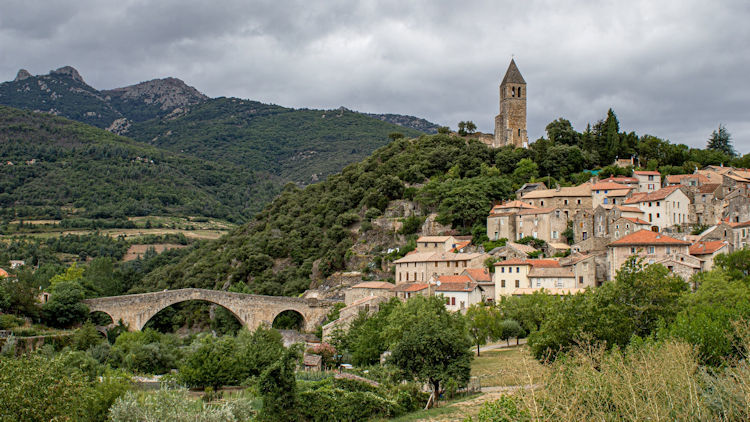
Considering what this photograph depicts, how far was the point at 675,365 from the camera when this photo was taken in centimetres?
1731

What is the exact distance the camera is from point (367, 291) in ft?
163

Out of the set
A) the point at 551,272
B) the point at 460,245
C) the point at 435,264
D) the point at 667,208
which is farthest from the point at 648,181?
the point at 435,264

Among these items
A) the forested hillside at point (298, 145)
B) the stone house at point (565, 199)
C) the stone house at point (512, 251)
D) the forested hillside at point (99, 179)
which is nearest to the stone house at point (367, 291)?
the stone house at point (512, 251)

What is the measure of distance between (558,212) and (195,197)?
277 ft

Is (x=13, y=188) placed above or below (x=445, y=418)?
above

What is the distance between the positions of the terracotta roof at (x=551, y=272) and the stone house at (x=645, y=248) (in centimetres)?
282

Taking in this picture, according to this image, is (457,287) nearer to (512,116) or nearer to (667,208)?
(667,208)

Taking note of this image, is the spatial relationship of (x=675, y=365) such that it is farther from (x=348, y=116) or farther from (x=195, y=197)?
(x=348, y=116)

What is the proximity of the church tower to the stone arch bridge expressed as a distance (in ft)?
109

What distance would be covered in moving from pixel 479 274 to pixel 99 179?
8526 centimetres

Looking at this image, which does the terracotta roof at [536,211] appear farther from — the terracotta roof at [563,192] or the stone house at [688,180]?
the stone house at [688,180]

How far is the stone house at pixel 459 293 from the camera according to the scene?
44.4 metres

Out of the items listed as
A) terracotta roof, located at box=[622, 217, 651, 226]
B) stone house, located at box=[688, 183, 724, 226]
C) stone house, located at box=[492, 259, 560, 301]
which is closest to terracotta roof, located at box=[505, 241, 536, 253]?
stone house, located at box=[492, 259, 560, 301]

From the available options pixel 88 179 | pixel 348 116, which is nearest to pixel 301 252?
pixel 88 179
